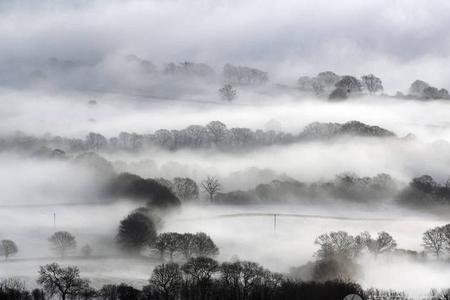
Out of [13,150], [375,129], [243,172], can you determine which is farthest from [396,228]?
[13,150]

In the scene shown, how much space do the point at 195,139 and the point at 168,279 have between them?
7752 cm

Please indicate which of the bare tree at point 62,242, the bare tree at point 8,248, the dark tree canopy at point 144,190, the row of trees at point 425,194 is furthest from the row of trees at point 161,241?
the row of trees at point 425,194

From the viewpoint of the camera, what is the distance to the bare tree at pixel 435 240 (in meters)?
120

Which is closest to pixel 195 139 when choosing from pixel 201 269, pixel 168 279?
pixel 201 269

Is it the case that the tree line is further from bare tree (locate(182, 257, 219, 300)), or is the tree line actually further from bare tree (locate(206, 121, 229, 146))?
bare tree (locate(182, 257, 219, 300))

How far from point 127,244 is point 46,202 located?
34.3 metres

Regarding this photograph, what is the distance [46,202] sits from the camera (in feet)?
492

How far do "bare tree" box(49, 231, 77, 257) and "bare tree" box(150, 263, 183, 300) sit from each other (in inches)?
794

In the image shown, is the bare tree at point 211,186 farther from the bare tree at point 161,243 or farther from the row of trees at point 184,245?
the bare tree at point 161,243

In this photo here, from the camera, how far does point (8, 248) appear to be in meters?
121

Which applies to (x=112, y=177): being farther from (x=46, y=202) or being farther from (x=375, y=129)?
(x=375, y=129)

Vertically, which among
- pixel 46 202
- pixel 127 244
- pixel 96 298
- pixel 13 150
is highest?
pixel 13 150

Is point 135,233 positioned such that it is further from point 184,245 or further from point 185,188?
point 185,188

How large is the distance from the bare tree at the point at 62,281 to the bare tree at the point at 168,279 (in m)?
9.05
